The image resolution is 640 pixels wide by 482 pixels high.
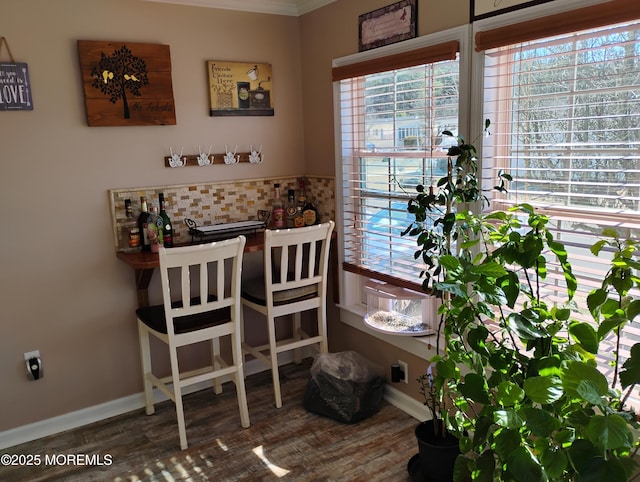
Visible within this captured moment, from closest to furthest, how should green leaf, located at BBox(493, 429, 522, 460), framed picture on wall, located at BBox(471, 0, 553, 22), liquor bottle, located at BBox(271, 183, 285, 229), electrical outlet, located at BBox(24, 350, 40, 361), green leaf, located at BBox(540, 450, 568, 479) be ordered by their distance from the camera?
green leaf, located at BBox(540, 450, 568, 479), green leaf, located at BBox(493, 429, 522, 460), framed picture on wall, located at BBox(471, 0, 553, 22), electrical outlet, located at BBox(24, 350, 40, 361), liquor bottle, located at BBox(271, 183, 285, 229)

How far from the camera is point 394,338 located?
9.75 feet

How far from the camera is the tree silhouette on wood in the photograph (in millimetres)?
2846

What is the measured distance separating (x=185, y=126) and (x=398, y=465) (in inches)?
86.4

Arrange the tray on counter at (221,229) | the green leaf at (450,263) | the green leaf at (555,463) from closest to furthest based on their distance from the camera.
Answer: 1. the green leaf at (555,463)
2. the green leaf at (450,263)
3. the tray on counter at (221,229)

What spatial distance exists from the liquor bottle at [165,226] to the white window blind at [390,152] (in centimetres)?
104

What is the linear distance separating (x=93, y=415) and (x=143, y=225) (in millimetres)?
1129

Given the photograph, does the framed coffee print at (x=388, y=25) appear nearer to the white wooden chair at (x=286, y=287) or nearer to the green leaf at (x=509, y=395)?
the white wooden chair at (x=286, y=287)

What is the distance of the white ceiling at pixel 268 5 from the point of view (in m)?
3.12

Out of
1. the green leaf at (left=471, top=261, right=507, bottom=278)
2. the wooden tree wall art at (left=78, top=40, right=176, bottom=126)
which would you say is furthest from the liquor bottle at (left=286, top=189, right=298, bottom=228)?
the green leaf at (left=471, top=261, right=507, bottom=278)

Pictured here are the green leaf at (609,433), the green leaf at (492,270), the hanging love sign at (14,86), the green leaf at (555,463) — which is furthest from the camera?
the hanging love sign at (14,86)

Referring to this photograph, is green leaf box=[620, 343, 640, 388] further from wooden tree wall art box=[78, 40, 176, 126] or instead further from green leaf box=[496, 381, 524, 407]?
wooden tree wall art box=[78, 40, 176, 126]

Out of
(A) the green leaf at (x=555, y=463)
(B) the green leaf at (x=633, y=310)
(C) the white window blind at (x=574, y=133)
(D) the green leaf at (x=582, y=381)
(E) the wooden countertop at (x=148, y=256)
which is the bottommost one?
(A) the green leaf at (x=555, y=463)

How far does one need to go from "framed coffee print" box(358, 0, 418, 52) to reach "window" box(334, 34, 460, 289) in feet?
0.42

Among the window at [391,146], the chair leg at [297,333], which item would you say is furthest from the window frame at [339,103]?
the chair leg at [297,333]
